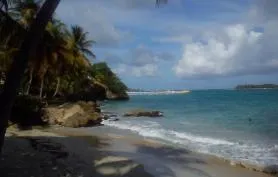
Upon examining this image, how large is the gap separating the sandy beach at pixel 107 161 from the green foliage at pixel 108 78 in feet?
174

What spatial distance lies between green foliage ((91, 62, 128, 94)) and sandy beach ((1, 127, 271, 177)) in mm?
53166

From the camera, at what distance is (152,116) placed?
38.8 m

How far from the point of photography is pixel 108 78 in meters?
76.3

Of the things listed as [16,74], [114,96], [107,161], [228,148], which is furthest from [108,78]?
[16,74]

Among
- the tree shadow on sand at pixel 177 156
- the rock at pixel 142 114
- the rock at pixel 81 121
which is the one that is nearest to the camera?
the tree shadow on sand at pixel 177 156

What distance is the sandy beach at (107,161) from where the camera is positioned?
10.7m

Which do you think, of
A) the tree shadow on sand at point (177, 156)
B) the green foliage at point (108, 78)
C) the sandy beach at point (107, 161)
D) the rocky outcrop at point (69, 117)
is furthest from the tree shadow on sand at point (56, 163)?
the green foliage at point (108, 78)

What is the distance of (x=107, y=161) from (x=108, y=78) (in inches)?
2527

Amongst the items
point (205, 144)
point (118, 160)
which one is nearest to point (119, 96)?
point (205, 144)

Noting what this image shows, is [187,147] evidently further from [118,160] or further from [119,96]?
[119,96]

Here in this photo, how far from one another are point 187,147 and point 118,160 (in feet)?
20.6

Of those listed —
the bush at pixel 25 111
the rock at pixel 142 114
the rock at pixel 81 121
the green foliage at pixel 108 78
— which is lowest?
the rock at pixel 142 114

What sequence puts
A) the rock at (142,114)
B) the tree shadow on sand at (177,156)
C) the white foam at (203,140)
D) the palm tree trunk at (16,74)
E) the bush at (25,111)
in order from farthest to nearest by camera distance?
the rock at (142,114) < the bush at (25,111) < the white foam at (203,140) < the tree shadow on sand at (177,156) < the palm tree trunk at (16,74)

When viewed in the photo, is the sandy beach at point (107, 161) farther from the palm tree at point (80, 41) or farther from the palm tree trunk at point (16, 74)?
the palm tree at point (80, 41)
